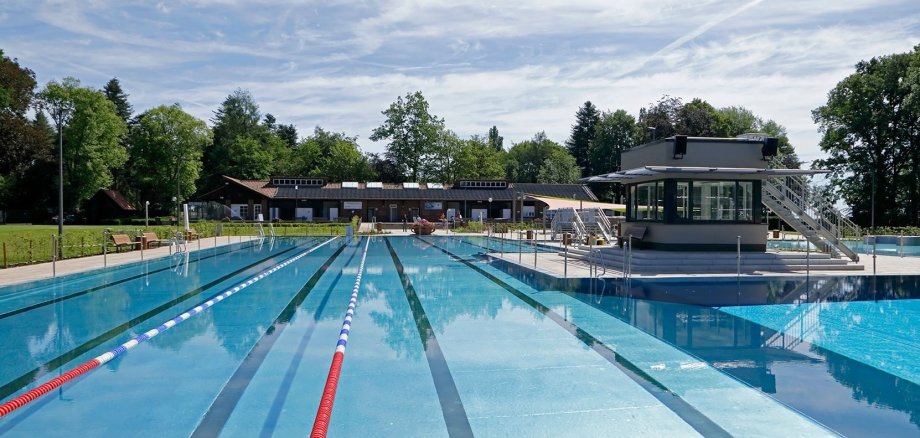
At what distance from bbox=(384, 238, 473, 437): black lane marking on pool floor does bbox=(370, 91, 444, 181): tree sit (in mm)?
58667

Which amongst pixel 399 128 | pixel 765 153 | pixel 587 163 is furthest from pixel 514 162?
pixel 765 153

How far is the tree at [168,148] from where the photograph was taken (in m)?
57.6

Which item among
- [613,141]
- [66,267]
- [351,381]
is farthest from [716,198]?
[613,141]

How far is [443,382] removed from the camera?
21.4 ft

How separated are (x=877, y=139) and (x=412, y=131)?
45000 mm

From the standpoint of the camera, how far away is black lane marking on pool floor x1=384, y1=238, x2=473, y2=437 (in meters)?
5.22

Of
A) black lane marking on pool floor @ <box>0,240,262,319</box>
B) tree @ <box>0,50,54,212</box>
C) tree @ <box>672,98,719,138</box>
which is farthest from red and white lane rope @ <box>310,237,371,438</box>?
tree @ <box>672,98,719,138</box>

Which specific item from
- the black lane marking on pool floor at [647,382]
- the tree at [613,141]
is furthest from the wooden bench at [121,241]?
the tree at [613,141]

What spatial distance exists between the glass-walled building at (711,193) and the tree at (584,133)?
196 ft

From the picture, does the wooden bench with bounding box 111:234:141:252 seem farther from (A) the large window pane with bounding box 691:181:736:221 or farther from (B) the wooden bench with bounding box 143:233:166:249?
(A) the large window pane with bounding box 691:181:736:221

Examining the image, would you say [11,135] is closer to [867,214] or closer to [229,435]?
[229,435]

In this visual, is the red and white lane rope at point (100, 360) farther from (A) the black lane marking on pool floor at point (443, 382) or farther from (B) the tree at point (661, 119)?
(B) the tree at point (661, 119)

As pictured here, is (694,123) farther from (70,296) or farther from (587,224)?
(70,296)

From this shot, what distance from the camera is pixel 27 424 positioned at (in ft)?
17.0
